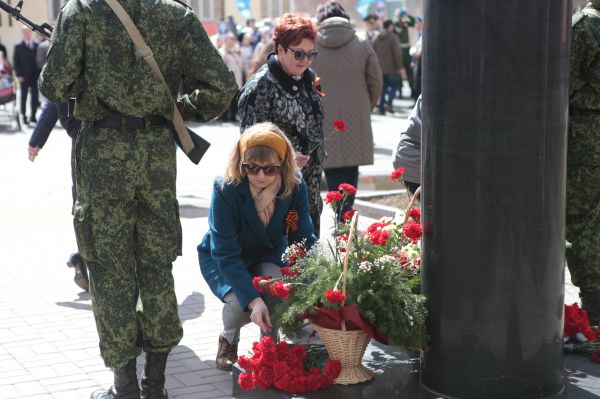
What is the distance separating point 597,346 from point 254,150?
71.0 inches

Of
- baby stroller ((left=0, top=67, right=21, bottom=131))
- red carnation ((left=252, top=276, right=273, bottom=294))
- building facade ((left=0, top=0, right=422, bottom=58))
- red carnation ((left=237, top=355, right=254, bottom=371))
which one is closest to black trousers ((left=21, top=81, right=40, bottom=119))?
baby stroller ((left=0, top=67, right=21, bottom=131))

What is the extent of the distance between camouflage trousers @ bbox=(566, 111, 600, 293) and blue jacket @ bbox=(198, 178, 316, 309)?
1.41 metres

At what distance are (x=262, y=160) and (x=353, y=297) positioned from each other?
0.84m

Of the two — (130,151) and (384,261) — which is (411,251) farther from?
(130,151)

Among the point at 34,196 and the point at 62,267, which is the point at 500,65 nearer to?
the point at 62,267

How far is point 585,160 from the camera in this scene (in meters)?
5.32

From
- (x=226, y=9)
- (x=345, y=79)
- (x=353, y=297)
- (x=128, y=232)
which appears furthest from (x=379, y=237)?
(x=226, y=9)

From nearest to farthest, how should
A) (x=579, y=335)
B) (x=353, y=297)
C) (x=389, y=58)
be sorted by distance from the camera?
1. (x=353, y=297)
2. (x=579, y=335)
3. (x=389, y=58)

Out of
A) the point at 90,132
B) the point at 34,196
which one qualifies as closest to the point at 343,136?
the point at 90,132

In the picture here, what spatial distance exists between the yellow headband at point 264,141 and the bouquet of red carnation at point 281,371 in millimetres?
872

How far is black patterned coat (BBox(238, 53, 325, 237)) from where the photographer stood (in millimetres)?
5648

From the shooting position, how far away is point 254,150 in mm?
4707

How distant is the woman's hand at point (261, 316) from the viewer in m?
4.61

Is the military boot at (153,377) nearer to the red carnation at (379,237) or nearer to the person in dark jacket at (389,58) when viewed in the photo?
the red carnation at (379,237)
